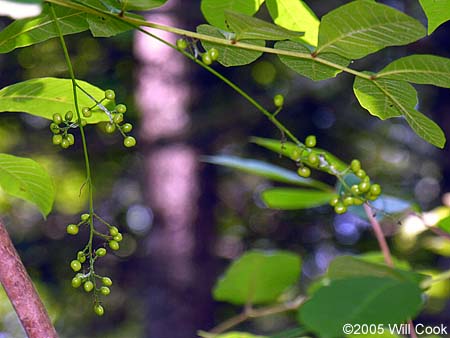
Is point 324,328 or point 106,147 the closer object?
point 324,328

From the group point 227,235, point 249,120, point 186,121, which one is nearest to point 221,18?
point 186,121

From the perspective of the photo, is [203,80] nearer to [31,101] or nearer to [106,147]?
[106,147]

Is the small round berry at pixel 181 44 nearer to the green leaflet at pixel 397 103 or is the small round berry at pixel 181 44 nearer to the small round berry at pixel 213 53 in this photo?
the small round berry at pixel 213 53

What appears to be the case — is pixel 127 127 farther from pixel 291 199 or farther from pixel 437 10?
pixel 291 199

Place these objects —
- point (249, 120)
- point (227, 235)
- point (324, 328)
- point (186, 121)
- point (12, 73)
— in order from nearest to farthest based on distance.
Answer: point (324, 328) < point (186, 121) < point (249, 120) < point (12, 73) < point (227, 235)

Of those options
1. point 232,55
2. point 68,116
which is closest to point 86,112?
point 68,116

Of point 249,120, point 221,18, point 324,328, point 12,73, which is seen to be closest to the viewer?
point 324,328

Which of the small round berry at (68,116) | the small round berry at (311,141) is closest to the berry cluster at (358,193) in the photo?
the small round berry at (311,141)

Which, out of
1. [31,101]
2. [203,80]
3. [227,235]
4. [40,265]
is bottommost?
[31,101]
